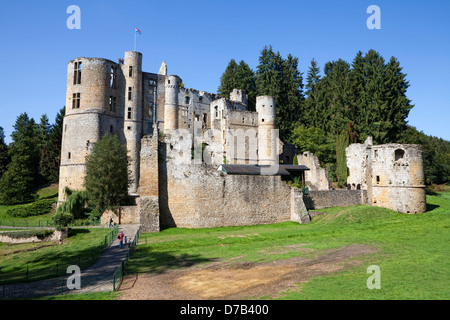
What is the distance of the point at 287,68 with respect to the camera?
180 ft

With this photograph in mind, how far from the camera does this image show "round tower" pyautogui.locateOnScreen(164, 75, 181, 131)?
1743 inches

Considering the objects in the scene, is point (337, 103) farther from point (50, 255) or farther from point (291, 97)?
point (50, 255)

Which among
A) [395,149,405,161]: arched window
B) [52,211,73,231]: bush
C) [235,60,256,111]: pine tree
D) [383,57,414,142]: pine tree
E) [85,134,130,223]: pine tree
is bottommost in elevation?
[52,211,73,231]: bush

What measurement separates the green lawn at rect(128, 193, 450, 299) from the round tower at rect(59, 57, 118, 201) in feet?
60.1

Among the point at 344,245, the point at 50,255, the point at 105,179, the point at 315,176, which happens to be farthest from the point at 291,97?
the point at 50,255

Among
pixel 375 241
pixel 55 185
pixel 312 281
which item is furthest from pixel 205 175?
pixel 55 185

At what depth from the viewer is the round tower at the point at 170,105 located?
145ft

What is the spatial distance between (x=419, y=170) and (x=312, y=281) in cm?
2154

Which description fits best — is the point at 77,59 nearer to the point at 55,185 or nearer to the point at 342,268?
the point at 55,185

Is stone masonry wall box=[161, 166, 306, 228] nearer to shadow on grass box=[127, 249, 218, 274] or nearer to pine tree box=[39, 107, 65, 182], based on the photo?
shadow on grass box=[127, 249, 218, 274]

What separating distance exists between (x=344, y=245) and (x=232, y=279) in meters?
8.11

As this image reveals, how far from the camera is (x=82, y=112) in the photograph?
36.6 meters

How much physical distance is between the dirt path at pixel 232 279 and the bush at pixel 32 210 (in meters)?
26.1

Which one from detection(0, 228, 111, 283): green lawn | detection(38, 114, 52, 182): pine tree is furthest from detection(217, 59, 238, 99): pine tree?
detection(0, 228, 111, 283): green lawn
